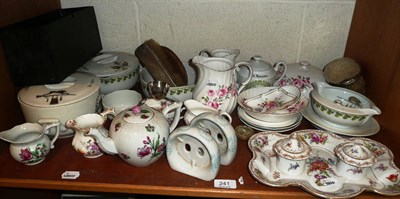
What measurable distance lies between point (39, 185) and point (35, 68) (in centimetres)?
29

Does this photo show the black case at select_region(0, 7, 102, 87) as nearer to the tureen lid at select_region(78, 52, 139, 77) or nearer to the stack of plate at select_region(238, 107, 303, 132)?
the tureen lid at select_region(78, 52, 139, 77)

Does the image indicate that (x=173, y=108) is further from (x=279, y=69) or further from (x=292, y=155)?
(x=279, y=69)

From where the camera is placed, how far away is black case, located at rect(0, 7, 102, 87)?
735mm

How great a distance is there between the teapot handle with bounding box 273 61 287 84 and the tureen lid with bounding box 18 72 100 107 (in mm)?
535

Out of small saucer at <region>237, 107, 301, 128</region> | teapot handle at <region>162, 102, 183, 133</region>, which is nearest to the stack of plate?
small saucer at <region>237, 107, 301, 128</region>

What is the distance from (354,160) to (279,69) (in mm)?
419

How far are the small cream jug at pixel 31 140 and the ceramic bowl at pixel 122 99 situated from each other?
19cm

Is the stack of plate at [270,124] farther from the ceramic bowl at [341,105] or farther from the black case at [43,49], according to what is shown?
the black case at [43,49]

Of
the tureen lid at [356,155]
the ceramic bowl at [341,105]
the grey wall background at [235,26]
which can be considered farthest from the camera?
the grey wall background at [235,26]

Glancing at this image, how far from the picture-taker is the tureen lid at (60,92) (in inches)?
29.5

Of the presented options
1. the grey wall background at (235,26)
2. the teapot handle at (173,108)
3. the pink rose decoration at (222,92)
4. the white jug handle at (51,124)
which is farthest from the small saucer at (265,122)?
the white jug handle at (51,124)

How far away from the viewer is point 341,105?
82 centimetres

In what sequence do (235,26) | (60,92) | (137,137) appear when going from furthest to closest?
(235,26) → (60,92) → (137,137)

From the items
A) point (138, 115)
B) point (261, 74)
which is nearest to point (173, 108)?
point (138, 115)
